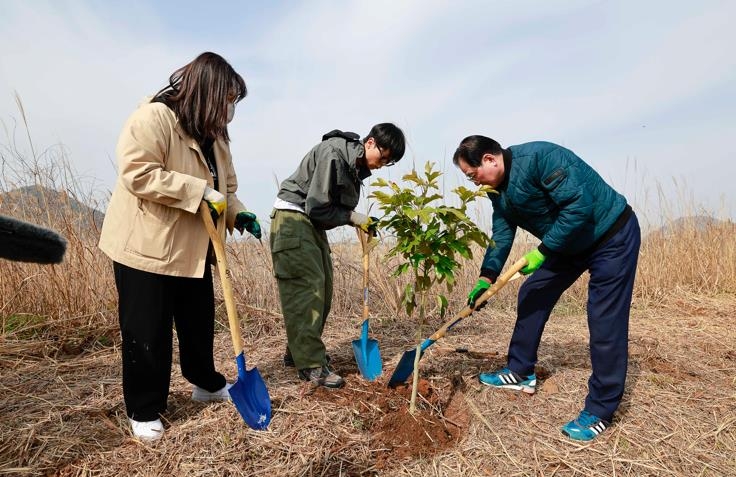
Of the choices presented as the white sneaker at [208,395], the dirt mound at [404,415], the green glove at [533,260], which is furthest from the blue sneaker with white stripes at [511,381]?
the white sneaker at [208,395]

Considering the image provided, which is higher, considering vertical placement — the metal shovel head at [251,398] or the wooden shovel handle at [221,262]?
the wooden shovel handle at [221,262]

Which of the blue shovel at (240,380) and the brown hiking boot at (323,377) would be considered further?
the brown hiking boot at (323,377)

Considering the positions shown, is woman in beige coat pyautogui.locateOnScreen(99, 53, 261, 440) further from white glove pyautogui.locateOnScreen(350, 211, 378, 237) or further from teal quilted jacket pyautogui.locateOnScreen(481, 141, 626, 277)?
teal quilted jacket pyautogui.locateOnScreen(481, 141, 626, 277)

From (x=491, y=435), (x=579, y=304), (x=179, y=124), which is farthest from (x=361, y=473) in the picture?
(x=579, y=304)

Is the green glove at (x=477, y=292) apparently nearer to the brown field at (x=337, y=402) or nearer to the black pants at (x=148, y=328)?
the brown field at (x=337, y=402)

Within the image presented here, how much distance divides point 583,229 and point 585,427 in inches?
42.6

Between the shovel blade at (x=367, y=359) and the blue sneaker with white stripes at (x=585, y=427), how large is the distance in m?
1.18

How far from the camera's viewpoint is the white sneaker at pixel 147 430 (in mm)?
2143

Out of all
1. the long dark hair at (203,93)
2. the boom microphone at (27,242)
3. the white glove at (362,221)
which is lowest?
the white glove at (362,221)

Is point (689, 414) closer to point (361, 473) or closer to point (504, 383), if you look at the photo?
point (504, 383)

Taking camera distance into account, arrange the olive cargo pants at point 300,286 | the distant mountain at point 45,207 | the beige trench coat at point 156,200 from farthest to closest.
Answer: the distant mountain at point 45,207 → the olive cargo pants at point 300,286 → the beige trench coat at point 156,200

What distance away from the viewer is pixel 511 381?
291 centimetres

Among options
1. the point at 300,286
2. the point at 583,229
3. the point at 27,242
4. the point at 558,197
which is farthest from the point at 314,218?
the point at 27,242

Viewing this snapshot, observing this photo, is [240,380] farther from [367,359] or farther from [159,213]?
[367,359]
